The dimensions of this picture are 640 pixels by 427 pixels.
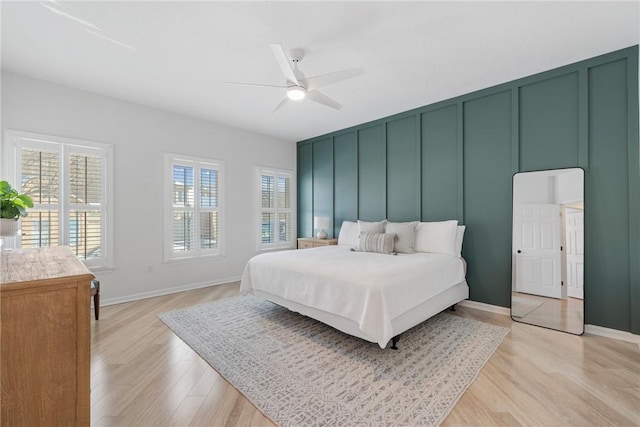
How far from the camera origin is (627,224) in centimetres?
279

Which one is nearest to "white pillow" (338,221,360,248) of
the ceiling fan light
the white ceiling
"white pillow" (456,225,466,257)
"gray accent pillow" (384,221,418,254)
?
"gray accent pillow" (384,221,418,254)

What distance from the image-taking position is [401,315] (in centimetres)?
254

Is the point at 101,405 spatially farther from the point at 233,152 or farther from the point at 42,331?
the point at 233,152

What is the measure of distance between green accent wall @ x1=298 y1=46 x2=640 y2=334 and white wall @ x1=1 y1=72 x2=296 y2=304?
198 centimetres

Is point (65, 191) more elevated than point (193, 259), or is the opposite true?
point (65, 191)

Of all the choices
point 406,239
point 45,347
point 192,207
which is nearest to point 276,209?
point 192,207

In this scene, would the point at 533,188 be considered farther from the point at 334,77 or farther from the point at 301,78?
the point at 301,78

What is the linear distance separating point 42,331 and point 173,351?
5.21 ft

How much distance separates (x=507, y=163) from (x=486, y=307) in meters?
1.83

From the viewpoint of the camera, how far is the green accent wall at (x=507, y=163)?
281 cm

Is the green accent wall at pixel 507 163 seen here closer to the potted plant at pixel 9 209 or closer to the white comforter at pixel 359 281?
the white comforter at pixel 359 281

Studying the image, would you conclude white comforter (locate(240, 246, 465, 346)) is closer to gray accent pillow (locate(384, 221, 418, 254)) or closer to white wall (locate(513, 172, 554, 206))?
gray accent pillow (locate(384, 221, 418, 254))

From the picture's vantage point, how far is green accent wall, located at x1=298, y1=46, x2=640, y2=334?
2.81m

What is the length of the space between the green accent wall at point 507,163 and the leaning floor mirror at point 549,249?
0.37ft
